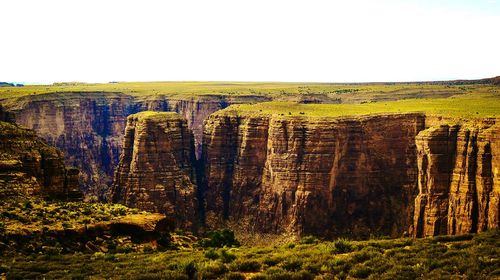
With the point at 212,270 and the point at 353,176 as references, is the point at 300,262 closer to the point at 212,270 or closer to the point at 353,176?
the point at 212,270

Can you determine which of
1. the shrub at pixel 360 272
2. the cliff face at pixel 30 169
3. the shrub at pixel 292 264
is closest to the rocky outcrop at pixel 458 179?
the cliff face at pixel 30 169

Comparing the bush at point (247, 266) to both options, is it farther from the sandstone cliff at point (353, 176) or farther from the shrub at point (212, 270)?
the sandstone cliff at point (353, 176)

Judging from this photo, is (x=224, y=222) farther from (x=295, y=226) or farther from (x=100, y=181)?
(x=100, y=181)

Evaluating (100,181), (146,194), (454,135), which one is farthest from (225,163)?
(100,181)

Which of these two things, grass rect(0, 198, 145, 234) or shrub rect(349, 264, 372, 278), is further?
grass rect(0, 198, 145, 234)

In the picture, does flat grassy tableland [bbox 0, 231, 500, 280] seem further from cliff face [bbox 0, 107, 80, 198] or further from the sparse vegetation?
cliff face [bbox 0, 107, 80, 198]

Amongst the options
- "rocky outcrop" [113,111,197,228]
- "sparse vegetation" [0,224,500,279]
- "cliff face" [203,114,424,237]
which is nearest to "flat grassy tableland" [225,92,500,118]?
"cliff face" [203,114,424,237]

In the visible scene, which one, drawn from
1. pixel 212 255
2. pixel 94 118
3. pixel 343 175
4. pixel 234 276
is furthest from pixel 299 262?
pixel 94 118
